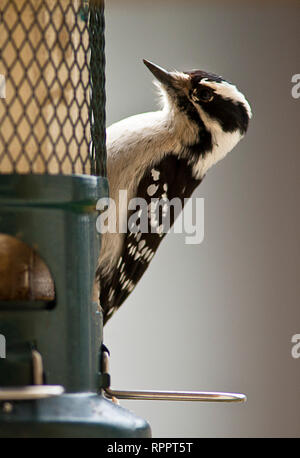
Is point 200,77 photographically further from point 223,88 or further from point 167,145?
point 167,145

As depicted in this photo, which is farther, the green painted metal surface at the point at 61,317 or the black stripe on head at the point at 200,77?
the black stripe on head at the point at 200,77

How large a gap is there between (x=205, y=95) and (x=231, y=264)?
1.12m

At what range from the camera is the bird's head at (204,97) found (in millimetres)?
2072

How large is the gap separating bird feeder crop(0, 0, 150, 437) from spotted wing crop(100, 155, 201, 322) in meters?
0.81

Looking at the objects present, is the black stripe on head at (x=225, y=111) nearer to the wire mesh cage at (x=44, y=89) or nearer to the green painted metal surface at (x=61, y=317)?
the wire mesh cage at (x=44, y=89)

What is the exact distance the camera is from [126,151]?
6.51 ft

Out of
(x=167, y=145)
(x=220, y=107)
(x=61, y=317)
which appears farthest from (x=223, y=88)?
(x=61, y=317)

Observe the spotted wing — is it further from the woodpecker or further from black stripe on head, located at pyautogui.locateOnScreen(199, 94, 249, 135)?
black stripe on head, located at pyautogui.locateOnScreen(199, 94, 249, 135)

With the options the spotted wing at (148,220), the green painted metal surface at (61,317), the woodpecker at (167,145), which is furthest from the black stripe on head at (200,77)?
the green painted metal surface at (61,317)

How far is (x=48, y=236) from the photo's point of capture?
111 centimetres

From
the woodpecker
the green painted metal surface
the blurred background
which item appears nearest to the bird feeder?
the green painted metal surface

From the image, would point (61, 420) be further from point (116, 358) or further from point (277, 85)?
point (277, 85)

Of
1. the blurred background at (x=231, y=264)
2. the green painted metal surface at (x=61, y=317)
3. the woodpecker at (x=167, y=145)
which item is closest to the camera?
the green painted metal surface at (x=61, y=317)

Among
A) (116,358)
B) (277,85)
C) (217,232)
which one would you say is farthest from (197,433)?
(277,85)
